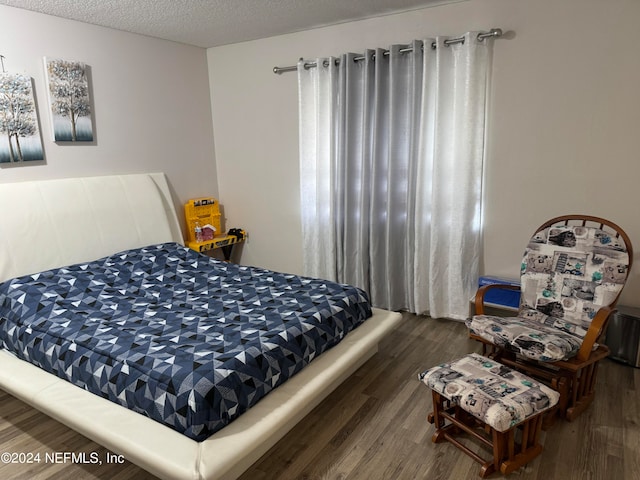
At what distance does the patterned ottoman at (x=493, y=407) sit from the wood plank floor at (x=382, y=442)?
2.7 inches

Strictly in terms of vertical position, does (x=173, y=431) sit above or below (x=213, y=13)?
below

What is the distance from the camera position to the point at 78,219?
3.27 m

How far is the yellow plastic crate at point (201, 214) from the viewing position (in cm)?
429

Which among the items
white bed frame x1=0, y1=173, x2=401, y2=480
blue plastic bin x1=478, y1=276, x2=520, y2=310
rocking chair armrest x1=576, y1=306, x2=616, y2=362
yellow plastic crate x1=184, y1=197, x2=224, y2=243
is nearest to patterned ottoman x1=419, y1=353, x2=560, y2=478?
rocking chair armrest x1=576, y1=306, x2=616, y2=362

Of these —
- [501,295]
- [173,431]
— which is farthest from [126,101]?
[501,295]

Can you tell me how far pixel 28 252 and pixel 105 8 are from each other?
5.84 ft

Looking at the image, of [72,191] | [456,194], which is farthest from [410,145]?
[72,191]

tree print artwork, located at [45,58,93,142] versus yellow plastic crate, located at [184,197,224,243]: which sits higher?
tree print artwork, located at [45,58,93,142]

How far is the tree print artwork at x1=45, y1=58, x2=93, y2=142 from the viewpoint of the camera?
10.6 feet

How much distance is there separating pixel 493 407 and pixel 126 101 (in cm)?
359

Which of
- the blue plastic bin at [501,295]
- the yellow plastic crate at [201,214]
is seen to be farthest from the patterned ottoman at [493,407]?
the yellow plastic crate at [201,214]

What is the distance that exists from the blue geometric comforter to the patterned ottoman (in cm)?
72

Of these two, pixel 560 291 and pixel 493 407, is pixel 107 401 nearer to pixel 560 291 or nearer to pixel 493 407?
pixel 493 407

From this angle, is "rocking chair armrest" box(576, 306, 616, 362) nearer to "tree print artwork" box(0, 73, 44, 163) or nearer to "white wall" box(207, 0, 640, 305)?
"white wall" box(207, 0, 640, 305)
